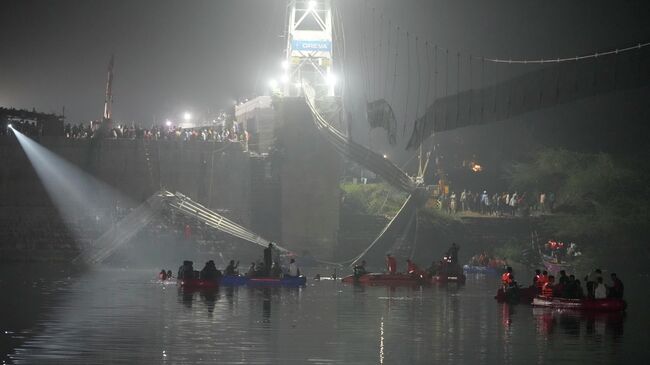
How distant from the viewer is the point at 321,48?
233 feet

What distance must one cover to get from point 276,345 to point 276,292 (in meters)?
17.5

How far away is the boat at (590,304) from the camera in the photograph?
126 ft

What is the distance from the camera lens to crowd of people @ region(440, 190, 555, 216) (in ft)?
231

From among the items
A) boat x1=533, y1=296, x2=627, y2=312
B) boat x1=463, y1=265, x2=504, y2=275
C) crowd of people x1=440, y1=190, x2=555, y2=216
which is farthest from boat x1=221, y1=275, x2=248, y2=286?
→ crowd of people x1=440, y1=190, x2=555, y2=216

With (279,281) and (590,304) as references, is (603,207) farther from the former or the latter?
(590,304)

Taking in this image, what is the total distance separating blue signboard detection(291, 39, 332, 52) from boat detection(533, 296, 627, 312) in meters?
34.0

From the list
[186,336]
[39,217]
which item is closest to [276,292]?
[186,336]

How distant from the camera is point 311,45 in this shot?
70.6 meters

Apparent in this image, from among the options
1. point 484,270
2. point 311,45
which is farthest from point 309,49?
point 484,270

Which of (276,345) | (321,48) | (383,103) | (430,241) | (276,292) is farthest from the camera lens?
(321,48)

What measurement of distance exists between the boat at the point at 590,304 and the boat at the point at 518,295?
2497 mm

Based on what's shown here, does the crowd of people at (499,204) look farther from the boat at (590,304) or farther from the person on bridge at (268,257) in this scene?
→ the boat at (590,304)

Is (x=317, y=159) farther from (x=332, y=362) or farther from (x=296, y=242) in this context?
(x=332, y=362)

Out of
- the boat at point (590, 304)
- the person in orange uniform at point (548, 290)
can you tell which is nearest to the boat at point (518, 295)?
the person in orange uniform at point (548, 290)
